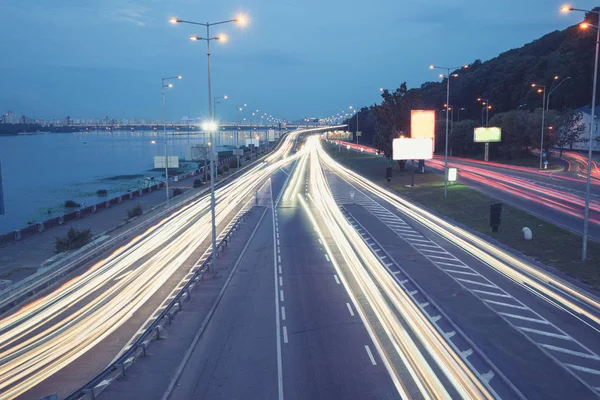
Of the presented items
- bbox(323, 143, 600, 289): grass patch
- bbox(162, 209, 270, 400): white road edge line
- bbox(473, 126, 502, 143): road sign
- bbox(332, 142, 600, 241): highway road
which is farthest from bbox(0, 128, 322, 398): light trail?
bbox(473, 126, 502, 143): road sign

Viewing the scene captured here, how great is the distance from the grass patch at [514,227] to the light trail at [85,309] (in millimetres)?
17227

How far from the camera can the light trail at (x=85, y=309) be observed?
13.4 metres

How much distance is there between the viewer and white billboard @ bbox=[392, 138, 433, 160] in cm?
5084

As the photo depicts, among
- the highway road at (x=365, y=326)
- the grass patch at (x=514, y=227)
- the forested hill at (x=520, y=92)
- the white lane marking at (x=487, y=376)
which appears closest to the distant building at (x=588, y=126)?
the forested hill at (x=520, y=92)

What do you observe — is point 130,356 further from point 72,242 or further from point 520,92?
point 520,92

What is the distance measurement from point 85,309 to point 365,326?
33.2 ft

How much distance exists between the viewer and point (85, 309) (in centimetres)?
1759

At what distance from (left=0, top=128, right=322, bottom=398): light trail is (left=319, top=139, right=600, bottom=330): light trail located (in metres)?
14.7

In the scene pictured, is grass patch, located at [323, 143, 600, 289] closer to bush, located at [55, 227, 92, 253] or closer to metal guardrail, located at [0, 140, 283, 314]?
metal guardrail, located at [0, 140, 283, 314]

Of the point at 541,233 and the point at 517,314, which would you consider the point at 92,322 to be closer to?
the point at 517,314

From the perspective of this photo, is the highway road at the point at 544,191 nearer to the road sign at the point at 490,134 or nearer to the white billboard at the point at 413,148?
the white billboard at the point at 413,148

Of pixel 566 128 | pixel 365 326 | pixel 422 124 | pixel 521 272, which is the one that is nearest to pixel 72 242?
pixel 365 326

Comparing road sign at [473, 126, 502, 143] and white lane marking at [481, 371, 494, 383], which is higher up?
road sign at [473, 126, 502, 143]

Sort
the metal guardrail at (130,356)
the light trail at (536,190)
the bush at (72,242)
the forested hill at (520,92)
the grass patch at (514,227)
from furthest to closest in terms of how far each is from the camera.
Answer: the forested hill at (520,92) < the light trail at (536,190) < the bush at (72,242) < the grass patch at (514,227) < the metal guardrail at (130,356)
